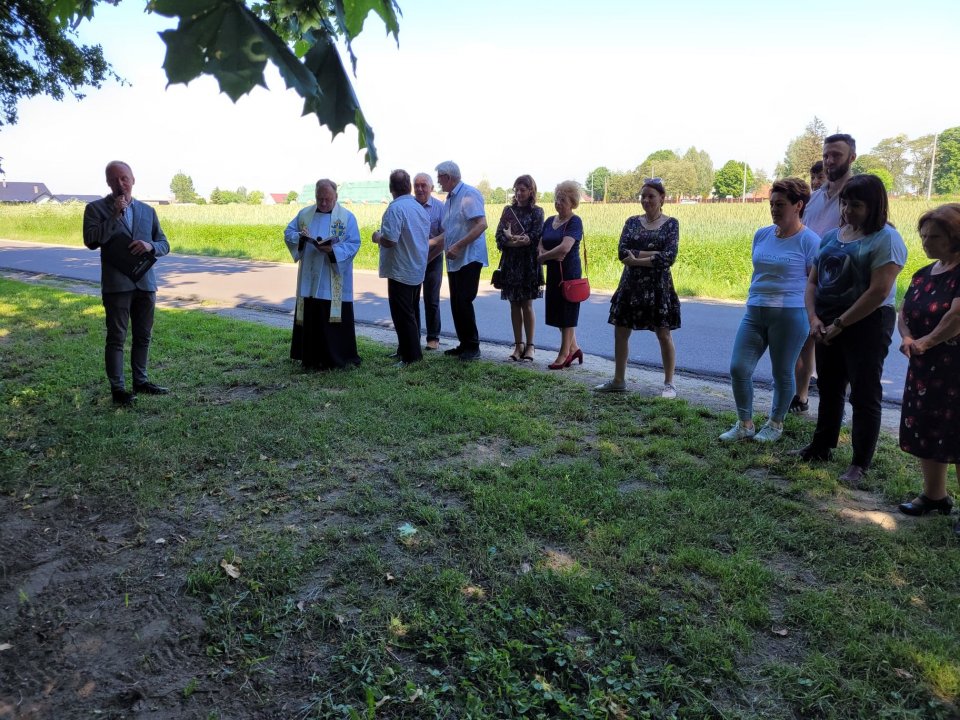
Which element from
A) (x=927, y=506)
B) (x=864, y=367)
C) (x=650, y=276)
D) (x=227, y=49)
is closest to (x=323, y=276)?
(x=650, y=276)

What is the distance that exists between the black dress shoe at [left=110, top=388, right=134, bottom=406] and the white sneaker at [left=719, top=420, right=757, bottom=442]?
492cm

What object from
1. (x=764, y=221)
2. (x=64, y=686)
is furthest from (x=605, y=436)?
(x=764, y=221)

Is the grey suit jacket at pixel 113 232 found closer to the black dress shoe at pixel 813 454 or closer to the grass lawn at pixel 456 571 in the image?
the grass lawn at pixel 456 571

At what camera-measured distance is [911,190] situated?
256 feet

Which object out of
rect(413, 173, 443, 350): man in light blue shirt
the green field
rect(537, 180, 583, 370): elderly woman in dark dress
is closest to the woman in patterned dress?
rect(537, 180, 583, 370): elderly woman in dark dress

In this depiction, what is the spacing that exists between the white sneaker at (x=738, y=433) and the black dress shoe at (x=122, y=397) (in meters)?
4.92

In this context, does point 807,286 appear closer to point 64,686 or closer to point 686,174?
point 64,686

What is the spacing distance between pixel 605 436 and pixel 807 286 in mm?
1747

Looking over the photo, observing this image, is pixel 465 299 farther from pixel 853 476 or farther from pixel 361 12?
pixel 361 12

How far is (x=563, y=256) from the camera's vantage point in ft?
23.2

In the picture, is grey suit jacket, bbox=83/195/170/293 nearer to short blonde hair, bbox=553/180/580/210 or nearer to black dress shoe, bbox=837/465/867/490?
short blonde hair, bbox=553/180/580/210

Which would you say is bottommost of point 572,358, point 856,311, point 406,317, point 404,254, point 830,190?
point 572,358

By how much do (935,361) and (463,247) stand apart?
476cm

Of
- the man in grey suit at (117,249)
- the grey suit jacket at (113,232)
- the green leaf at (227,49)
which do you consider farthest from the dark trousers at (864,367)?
the man in grey suit at (117,249)
